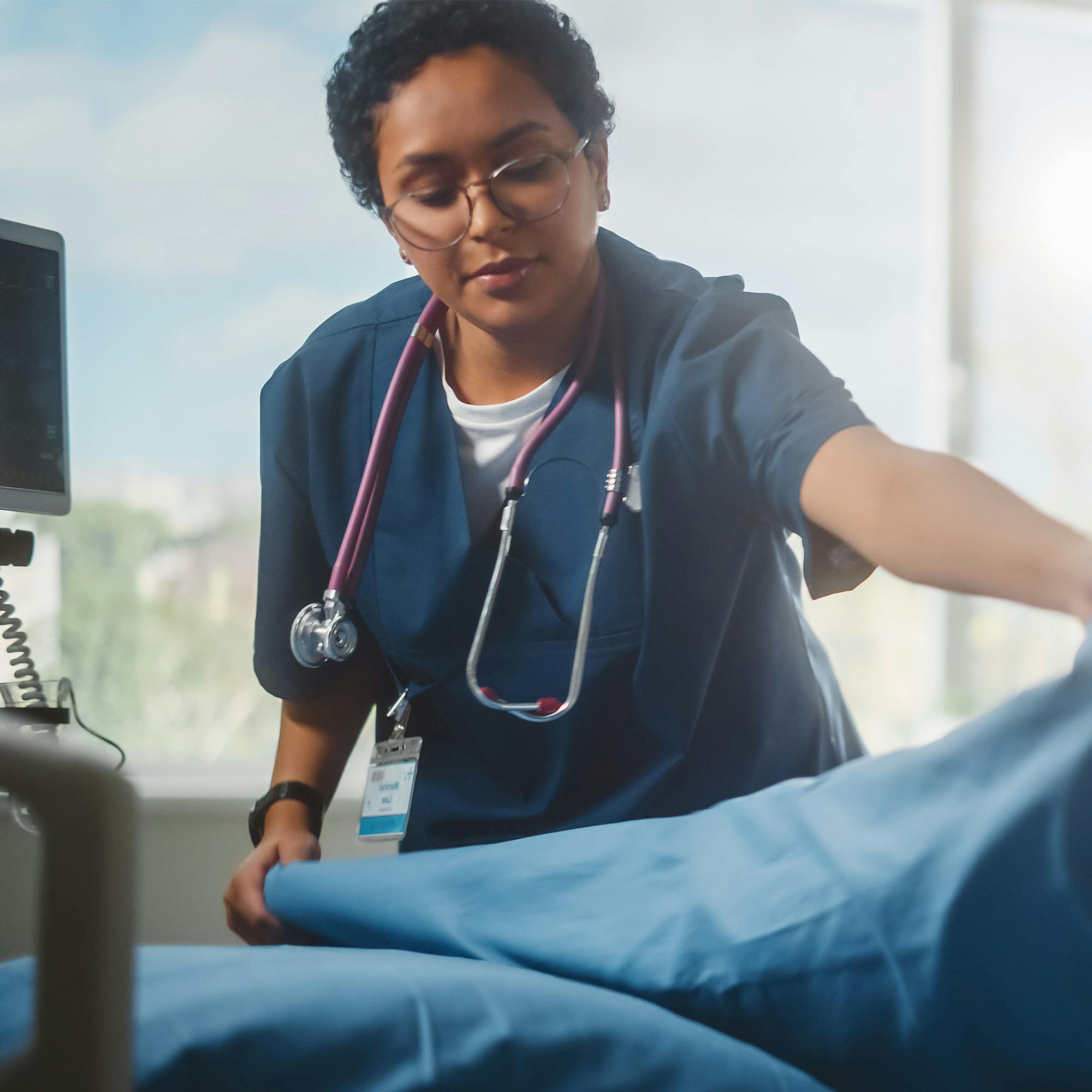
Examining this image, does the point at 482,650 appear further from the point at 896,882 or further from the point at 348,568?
the point at 896,882

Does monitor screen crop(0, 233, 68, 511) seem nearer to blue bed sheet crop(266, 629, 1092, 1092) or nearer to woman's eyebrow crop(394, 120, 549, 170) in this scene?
woman's eyebrow crop(394, 120, 549, 170)

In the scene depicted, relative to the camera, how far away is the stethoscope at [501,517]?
949 mm

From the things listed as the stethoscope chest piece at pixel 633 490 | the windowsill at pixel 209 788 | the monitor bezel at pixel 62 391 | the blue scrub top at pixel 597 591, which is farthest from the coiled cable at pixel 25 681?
the stethoscope chest piece at pixel 633 490

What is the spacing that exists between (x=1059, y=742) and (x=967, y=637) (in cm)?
140

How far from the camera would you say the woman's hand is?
33.7 inches

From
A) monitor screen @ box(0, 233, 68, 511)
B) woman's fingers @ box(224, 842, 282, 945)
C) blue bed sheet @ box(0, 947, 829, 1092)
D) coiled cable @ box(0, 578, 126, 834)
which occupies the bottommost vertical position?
woman's fingers @ box(224, 842, 282, 945)

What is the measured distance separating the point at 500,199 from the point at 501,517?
0.29m

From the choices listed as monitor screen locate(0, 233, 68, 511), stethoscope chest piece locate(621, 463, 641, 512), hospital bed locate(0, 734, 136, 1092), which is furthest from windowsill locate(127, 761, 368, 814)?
hospital bed locate(0, 734, 136, 1092)

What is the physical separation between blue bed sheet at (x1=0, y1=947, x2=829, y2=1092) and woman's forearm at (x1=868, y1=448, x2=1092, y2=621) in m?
0.29

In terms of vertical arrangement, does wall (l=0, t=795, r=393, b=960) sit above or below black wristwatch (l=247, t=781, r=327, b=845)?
below

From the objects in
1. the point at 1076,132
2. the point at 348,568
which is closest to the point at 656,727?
the point at 348,568

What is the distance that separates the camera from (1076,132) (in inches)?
74.0

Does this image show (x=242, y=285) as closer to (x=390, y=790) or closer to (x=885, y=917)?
(x=390, y=790)

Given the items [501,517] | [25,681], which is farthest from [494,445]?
[25,681]
